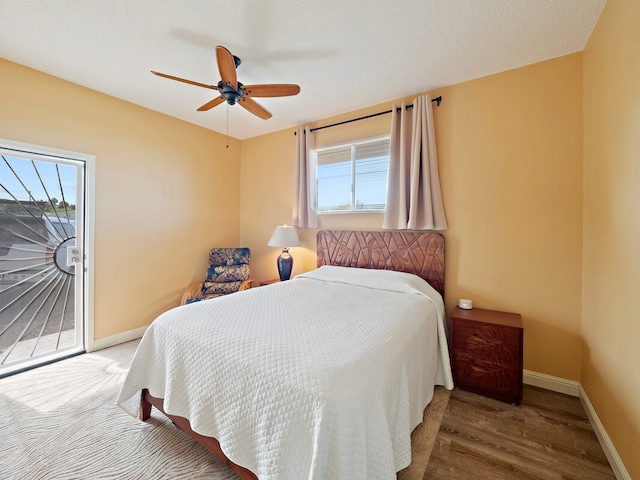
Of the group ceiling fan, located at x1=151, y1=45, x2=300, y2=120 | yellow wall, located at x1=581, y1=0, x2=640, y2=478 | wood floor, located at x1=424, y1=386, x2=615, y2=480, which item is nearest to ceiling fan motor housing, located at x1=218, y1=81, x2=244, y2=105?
ceiling fan, located at x1=151, y1=45, x2=300, y2=120

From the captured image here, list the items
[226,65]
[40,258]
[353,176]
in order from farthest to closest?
1. [353,176]
2. [40,258]
3. [226,65]

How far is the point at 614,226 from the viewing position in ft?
5.43

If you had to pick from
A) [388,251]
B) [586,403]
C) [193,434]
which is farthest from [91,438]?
[586,403]

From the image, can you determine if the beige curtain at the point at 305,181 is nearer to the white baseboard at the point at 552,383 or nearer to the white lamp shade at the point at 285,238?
the white lamp shade at the point at 285,238

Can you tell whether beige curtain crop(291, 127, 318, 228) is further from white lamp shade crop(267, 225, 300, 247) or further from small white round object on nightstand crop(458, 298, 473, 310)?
small white round object on nightstand crop(458, 298, 473, 310)

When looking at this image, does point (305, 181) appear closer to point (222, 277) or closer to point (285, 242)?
point (285, 242)

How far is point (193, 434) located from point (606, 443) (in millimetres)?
2455

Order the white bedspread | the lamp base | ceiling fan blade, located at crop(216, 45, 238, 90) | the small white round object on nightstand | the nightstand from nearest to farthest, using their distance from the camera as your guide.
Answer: the white bedspread → ceiling fan blade, located at crop(216, 45, 238, 90) → the nightstand → the small white round object on nightstand → the lamp base

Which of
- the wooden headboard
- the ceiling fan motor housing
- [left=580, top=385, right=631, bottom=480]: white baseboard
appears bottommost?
[left=580, top=385, right=631, bottom=480]: white baseboard

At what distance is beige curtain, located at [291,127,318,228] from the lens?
360 cm

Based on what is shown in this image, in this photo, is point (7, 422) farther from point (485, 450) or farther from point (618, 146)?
point (618, 146)

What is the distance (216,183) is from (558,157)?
4.08 m

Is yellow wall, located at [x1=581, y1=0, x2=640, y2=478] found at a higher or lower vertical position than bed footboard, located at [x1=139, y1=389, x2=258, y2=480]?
higher

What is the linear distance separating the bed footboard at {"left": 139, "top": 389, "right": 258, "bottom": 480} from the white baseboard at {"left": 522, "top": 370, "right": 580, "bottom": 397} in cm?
244
